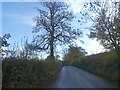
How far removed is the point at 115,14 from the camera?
27969 millimetres

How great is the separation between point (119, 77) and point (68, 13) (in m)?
26.3

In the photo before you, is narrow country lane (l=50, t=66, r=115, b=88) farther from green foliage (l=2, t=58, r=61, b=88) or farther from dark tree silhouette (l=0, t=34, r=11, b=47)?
dark tree silhouette (l=0, t=34, r=11, b=47)

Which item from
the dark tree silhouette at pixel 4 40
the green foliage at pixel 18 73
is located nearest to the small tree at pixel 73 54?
the green foliage at pixel 18 73

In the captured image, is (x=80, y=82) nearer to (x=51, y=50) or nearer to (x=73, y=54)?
(x=51, y=50)

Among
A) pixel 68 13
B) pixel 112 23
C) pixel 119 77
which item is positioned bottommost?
pixel 119 77

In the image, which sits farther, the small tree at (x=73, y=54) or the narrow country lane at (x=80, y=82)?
the small tree at (x=73, y=54)

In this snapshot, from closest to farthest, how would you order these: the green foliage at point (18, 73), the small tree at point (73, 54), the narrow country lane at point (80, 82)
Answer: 1. the green foliage at point (18, 73)
2. the narrow country lane at point (80, 82)
3. the small tree at point (73, 54)

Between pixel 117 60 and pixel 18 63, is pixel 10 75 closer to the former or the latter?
pixel 18 63

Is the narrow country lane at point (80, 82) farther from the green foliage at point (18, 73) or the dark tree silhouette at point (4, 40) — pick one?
the dark tree silhouette at point (4, 40)

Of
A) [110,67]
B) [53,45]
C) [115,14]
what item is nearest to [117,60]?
[110,67]

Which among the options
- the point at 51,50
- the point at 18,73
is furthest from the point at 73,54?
the point at 18,73

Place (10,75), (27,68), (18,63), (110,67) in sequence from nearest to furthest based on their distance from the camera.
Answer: (10,75) → (18,63) → (27,68) → (110,67)

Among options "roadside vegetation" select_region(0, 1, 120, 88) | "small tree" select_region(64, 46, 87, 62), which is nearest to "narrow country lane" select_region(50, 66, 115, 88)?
"roadside vegetation" select_region(0, 1, 120, 88)

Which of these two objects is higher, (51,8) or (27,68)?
(51,8)
